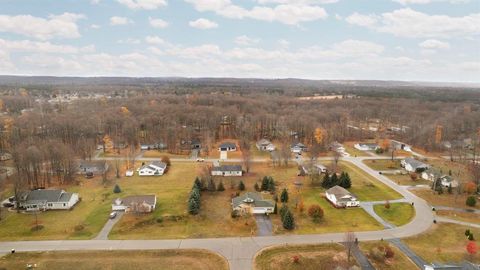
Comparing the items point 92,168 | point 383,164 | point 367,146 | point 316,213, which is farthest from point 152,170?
point 367,146

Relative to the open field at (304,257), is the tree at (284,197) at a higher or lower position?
higher

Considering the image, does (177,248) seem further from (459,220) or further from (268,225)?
(459,220)

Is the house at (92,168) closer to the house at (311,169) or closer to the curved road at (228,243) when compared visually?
the curved road at (228,243)

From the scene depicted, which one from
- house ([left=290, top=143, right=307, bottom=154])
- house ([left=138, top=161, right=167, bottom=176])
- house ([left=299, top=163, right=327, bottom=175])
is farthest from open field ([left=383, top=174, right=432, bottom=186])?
house ([left=138, top=161, right=167, bottom=176])

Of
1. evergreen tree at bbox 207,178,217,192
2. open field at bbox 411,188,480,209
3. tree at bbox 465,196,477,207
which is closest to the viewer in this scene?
tree at bbox 465,196,477,207

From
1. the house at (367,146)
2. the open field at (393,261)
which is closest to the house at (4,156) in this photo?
the open field at (393,261)

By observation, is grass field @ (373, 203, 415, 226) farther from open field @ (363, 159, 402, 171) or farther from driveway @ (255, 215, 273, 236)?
open field @ (363, 159, 402, 171)
